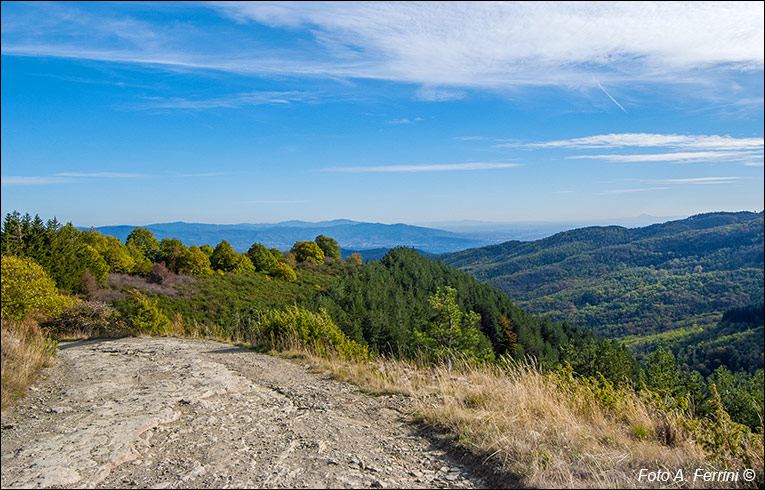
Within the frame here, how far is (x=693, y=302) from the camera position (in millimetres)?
196000

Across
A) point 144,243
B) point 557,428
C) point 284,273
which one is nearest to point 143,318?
point 557,428

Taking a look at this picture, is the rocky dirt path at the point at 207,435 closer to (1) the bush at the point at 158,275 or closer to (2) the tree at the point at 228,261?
(1) the bush at the point at 158,275

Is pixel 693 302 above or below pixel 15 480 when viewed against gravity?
below

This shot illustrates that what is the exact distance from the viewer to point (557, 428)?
158 inches

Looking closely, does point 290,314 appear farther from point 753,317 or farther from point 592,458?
point 753,317

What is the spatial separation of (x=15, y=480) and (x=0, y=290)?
3.31 m

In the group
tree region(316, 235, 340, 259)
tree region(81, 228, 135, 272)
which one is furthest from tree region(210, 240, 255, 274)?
tree region(316, 235, 340, 259)

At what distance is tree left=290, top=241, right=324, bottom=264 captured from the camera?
67562 mm

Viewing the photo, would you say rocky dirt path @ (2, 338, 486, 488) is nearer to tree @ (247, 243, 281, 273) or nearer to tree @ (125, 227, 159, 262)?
tree @ (247, 243, 281, 273)

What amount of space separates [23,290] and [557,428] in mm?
7022

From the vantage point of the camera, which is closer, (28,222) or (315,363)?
(315,363)

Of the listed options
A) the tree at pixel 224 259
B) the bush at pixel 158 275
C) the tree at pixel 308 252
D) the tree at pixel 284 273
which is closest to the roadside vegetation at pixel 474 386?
the bush at pixel 158 275

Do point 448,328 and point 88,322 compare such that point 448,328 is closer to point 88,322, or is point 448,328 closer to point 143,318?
point 143,318

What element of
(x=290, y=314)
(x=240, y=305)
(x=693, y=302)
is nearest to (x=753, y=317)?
(x=693, y=302)
